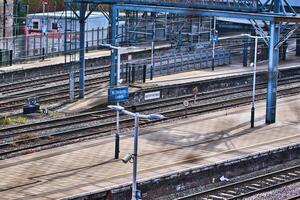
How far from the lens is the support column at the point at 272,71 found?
25.4 metres

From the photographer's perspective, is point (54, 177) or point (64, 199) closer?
point (64, 199)

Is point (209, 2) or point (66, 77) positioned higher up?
point (209, 2)

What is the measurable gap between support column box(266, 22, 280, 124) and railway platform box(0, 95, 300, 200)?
0.42 metres

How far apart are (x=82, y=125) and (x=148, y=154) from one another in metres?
4.91

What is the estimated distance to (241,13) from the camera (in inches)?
1007

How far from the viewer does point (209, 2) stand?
29.9 metres

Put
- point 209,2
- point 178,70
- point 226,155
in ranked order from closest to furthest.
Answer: point 226,155 < point 209,2 < point 178,70

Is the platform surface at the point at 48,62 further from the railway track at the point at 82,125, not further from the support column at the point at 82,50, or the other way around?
the railway track at the point at 82,125

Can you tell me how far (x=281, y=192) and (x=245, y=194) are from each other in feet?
3.92

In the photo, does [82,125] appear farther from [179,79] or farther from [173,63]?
[173,63]

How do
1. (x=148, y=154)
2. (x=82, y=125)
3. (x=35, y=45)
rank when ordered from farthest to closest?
Answer: (x=35, y=45) < (x=82, y=125) < (x=148, y=154)

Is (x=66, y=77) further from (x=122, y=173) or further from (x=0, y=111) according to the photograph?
(x=122, y=173)

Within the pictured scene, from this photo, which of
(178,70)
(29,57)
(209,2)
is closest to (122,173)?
(209,2)

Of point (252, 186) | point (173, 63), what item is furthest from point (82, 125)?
point (173, 63)
